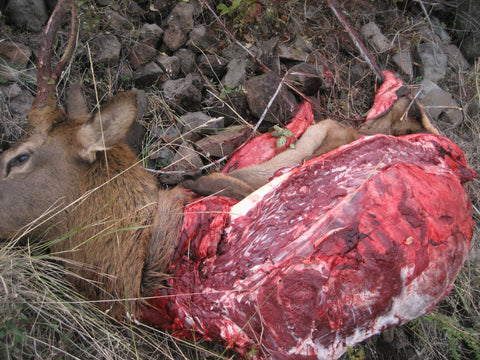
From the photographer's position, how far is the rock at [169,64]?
358 centimetres

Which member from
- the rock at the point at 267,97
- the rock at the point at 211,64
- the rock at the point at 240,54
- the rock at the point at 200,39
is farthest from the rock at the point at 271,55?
the rock at the point at 200,39

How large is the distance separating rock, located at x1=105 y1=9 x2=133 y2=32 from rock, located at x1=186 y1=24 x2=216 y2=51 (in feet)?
2.00

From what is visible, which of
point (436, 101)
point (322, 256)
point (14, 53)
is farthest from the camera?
point (436, 101)

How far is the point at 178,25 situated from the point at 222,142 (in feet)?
4.28

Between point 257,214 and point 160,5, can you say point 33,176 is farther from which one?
point 160,5

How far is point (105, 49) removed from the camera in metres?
3.43

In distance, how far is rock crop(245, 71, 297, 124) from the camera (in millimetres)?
3572

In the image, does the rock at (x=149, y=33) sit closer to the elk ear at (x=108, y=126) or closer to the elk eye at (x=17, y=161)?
the elk ear at (x=108, y=126)

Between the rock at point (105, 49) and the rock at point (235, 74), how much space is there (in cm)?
108

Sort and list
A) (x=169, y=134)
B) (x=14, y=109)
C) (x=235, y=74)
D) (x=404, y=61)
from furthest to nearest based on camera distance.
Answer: (x=404, y=61), (x=235, y=74), (x=169, y=134), (x=14, y=109)

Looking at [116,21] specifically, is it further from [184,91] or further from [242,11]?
[242,11]

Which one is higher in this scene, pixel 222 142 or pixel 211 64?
pixel 211 64

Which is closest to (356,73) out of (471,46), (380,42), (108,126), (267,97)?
(380,42)

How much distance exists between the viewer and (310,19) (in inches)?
169
